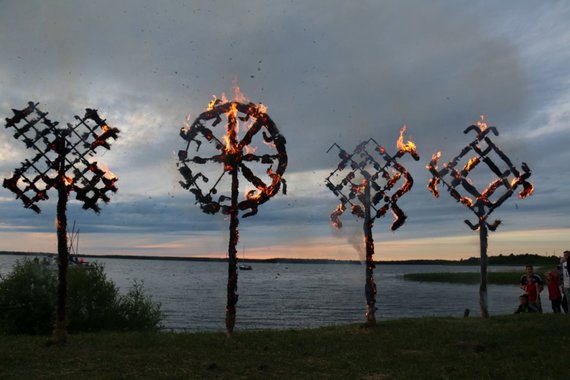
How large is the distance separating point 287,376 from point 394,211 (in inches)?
428

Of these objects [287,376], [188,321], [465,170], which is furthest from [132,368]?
[188,321]

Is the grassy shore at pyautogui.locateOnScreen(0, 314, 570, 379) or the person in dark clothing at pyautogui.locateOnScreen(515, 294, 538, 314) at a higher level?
the person in dark clothing at pyautogui.locateOnScreen(515, 294, 538, 314)

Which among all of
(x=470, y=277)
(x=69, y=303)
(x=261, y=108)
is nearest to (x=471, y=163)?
(x=261, y=108)

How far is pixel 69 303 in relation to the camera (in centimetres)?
2664

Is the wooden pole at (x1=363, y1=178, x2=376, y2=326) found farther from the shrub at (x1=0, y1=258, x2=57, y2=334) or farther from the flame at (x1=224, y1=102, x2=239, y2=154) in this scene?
the shrub at (x1=0, y1=258, x2=57, y2=334)

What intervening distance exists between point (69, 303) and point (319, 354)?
14.8 m

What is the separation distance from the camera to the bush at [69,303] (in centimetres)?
2527

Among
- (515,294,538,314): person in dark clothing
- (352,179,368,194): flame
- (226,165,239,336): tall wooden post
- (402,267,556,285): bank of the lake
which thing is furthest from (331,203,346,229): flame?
(402,267,556,285): bank of the lake

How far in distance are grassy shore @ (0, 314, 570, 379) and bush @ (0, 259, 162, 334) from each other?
4235 mm

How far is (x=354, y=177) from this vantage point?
24.3 metres

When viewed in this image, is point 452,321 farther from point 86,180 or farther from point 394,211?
point 86,180

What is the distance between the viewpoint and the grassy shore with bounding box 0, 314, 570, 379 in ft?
49.5

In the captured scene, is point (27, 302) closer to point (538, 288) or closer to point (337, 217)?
point (337, 217)

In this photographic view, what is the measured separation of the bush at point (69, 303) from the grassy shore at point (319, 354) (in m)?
4.24
